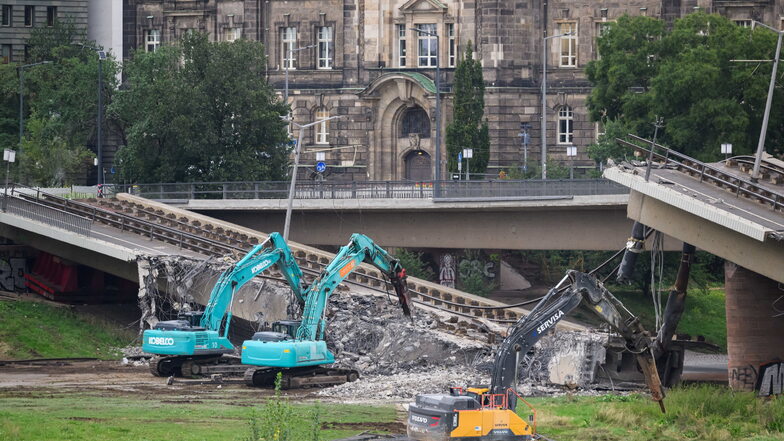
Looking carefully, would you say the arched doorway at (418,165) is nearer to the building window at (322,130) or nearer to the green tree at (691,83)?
the building window at (322,130)

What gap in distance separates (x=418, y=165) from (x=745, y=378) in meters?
51.5

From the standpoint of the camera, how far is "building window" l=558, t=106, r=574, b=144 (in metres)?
96.8

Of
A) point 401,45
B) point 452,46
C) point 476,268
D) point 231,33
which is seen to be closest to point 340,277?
point 476,268

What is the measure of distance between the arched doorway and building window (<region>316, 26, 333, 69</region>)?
822cm

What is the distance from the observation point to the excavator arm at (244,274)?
50.9m

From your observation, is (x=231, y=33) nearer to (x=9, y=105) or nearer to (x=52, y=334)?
(x=9, y=105)

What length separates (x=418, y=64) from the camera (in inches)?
3846

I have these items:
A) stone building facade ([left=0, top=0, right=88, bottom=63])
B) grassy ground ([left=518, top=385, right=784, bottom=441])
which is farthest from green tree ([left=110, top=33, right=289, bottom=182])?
grassy ground ([left=518, top=385, right=784, bottom=441])

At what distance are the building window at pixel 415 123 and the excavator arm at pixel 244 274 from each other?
46.0 metres

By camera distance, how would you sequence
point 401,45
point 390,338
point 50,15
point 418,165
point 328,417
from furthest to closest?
point 50,15, point 418,165, point 401,45, point 390,338, point 328,417

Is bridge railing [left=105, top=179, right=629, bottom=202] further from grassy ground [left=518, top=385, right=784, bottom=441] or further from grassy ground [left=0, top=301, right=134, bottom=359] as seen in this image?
grassy ground [left=518, top=385, right=784, bottom=441]

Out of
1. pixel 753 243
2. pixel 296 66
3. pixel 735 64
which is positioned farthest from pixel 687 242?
pixel 296 66

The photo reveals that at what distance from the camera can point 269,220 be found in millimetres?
74750

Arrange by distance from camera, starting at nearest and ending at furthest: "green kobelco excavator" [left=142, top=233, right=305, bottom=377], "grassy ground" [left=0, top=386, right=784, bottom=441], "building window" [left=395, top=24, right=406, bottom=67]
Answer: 1. "grassy ground" [left=0, top=386, right=784, bottom=441]
2. "green kobelco excavator" [left=142, top=233, right=305, bottom=377]
3. "building window" [left=395, top=24, right=406, bottom=67]
